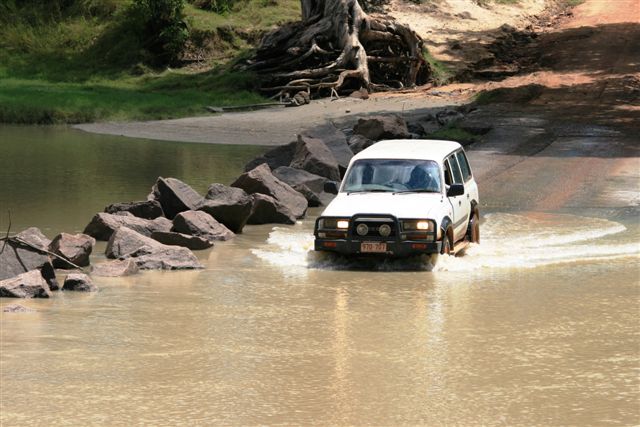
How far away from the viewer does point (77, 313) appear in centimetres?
1545

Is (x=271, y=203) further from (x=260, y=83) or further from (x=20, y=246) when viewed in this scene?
(x=260, y=83)

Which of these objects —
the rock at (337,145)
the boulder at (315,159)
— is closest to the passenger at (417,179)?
the boulder at (315,159)

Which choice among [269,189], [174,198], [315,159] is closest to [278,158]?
[315,159]

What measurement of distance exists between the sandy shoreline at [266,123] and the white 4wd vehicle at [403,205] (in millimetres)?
18607

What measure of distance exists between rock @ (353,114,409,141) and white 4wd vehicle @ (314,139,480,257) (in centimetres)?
1398

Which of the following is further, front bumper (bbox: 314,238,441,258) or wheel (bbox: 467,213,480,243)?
wheel (bbox: 467,213,480,243)

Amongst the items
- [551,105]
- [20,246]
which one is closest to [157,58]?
A: [551,105]

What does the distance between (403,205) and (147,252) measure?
3908mm

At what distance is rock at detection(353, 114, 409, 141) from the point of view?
1366 inches

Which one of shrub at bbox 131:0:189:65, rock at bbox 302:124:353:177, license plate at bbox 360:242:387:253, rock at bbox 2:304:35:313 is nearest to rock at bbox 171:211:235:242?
license plate at bbox 360:242:387:253

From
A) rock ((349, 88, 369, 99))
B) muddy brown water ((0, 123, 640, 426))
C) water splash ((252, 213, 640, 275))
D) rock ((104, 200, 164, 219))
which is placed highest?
rock ((349, 88, 369, 99))

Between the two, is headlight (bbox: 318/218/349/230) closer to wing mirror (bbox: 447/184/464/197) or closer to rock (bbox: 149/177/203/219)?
wing mirror (bbox: 447/184/464/197)

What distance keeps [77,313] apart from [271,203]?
839 cm

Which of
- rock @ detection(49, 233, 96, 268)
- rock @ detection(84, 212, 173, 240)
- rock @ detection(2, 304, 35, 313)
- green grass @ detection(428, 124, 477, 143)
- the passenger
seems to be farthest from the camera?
green grass @ detection(428, 124, 477, 143)
